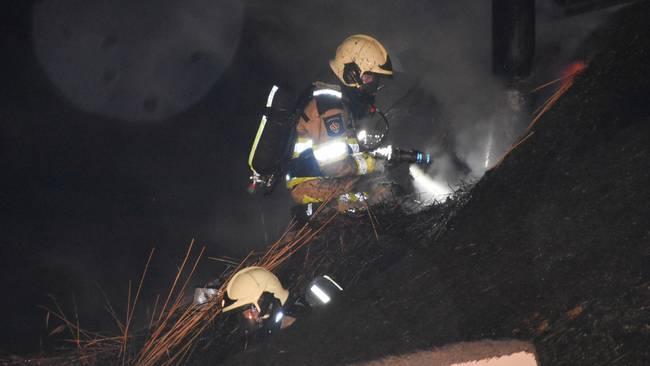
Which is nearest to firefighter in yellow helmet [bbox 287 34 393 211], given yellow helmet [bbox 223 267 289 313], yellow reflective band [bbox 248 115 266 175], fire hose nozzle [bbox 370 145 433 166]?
fire hose nozzle [bbox 370 145 433 166]

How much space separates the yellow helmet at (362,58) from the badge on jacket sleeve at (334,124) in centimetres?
39

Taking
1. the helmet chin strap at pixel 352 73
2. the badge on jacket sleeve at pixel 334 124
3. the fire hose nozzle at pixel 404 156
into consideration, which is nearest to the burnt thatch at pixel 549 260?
the fire hose nozzle at pixel 404 156

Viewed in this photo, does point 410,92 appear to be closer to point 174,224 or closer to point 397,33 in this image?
point 397,33

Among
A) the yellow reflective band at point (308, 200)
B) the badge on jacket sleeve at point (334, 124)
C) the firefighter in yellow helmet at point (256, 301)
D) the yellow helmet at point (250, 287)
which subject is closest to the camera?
the firefighter in yellow helmet at point (256, 301)

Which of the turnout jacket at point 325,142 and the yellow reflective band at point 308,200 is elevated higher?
the turnout jacket at point 325,142

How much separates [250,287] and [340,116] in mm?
1850

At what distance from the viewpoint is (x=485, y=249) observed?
2.92m

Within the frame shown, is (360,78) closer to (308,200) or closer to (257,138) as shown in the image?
(257,138)

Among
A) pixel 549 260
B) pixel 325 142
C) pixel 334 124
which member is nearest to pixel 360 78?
pixel 334 124

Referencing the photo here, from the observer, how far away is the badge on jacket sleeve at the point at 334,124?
4.63 meters

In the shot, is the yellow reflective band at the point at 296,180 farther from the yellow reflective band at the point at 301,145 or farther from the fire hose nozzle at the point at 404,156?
the fire hose nozzle at the point at 404,156

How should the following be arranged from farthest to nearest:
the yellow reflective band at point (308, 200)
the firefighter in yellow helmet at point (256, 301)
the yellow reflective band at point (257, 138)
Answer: the yellow reflective band at point (308, 200)
the yellow reflective band at point (257, 138)
the firefighter in yellow helmet at point (256, 301)

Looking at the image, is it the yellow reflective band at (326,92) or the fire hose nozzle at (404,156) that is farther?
the fire hose nozzle at (404,156)

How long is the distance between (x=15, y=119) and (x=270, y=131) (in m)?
5.63
